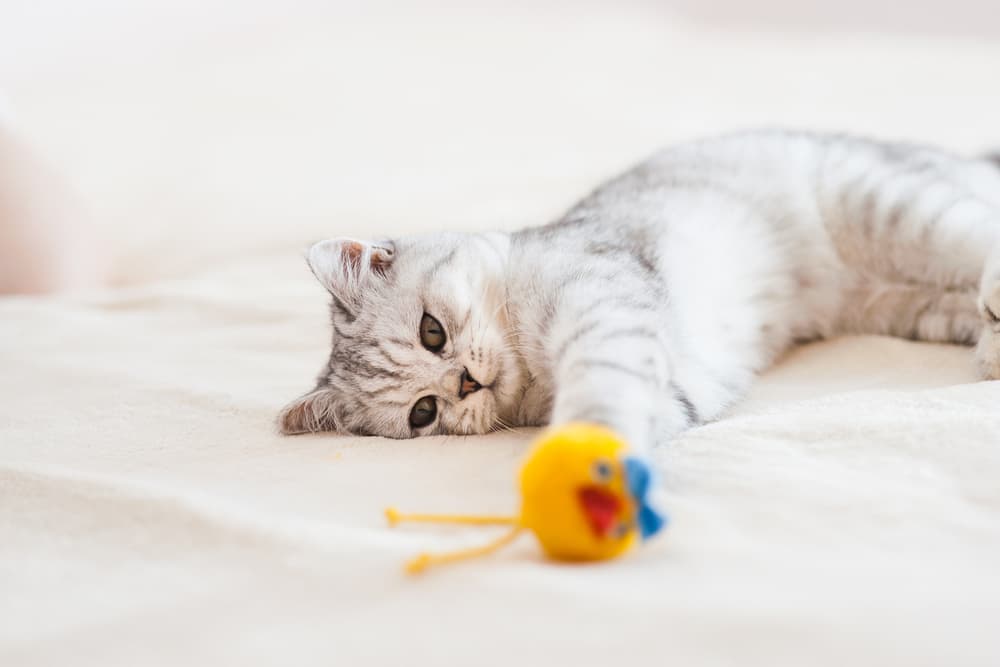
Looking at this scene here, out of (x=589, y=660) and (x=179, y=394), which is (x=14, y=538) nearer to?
(x=179, y=394)

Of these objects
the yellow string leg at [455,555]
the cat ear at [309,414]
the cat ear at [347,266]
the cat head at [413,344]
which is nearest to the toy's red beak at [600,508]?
the yellow string leg at [455,555]

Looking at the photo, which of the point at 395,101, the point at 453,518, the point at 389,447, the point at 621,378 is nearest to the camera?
the point at 453,518

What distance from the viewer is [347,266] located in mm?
1806

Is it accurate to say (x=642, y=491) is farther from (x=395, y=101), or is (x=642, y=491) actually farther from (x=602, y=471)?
(x=395, y=101)

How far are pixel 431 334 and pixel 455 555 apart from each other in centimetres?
70

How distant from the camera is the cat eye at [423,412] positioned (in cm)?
166

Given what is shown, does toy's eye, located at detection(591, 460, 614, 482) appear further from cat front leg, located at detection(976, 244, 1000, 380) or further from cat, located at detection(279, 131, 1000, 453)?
cat front leg, located at detection(976, 244, 1000, 380)

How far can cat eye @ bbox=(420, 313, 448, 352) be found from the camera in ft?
5.46

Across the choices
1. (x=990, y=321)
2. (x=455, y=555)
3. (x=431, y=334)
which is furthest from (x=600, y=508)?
(x=990, y=321)

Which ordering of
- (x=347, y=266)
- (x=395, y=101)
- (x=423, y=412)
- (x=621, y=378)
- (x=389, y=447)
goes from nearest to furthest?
(x=621, y=378)
(x=389, y=447)
(x=423, y=412)
(x=347, y=266)
(x=395, y=101)

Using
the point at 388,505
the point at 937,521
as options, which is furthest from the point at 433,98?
the point at 937,521

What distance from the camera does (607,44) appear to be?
4.62m

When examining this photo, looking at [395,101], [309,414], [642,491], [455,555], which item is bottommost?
[309,414]

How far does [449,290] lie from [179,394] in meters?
0.66
